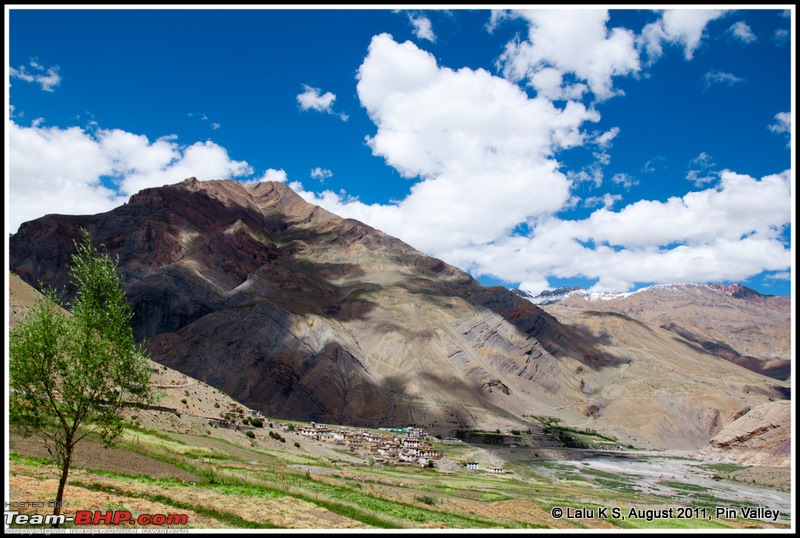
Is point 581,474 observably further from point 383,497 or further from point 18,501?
point 18,501

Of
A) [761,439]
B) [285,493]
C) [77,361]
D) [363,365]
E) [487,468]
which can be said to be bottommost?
[487,468]

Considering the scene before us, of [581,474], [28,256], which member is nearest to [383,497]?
[581,474]

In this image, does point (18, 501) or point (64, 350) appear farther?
point (18, 501)

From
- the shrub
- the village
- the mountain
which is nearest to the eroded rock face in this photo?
the mountain

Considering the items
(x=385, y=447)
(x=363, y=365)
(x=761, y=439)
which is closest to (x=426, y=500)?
(x=385, y=447)

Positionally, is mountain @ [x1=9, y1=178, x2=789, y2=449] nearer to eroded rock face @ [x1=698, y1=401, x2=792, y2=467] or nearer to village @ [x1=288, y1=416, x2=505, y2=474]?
village @ [x1=288, y1=416, x2=505, y2=474]

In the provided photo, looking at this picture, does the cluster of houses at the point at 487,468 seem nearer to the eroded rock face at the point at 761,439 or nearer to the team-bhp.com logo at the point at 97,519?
the eroded rock face at the point at 761,439

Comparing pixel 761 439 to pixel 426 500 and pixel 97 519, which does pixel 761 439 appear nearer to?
pixel 426 500
